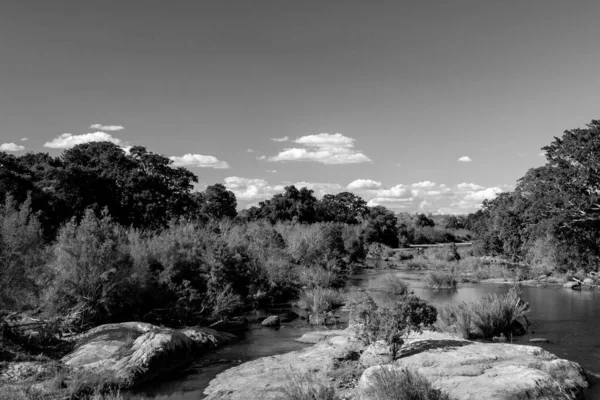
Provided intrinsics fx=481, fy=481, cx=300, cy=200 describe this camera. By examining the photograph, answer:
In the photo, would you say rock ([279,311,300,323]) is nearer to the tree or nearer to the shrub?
the shrub

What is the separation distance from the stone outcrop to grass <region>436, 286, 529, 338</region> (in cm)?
331

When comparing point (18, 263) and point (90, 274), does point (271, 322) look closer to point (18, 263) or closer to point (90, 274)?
point (90, 274)

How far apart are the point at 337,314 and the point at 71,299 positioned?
1521cm

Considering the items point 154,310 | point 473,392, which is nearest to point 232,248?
point 154,310

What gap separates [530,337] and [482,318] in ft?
7.74

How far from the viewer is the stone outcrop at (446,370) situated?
13.3m

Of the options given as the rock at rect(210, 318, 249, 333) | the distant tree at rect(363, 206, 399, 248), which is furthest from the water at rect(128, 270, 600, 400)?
the distant tree at rect(363, 206, 399, 248)

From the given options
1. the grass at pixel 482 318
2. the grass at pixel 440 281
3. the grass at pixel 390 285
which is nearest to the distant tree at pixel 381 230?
the grass at pixel 440 281

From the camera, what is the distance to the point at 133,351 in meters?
18.7

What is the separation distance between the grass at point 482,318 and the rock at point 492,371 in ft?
16.2

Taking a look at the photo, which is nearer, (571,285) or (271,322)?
(271,322)

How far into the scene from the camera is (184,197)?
2061 inches

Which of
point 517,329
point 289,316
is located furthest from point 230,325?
point 517,329

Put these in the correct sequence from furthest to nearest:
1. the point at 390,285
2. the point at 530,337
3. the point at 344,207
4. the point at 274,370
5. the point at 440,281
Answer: the point at 344,207
the point at 440,281
the point at 390,285
the point at 530,337
the point at 274,370
